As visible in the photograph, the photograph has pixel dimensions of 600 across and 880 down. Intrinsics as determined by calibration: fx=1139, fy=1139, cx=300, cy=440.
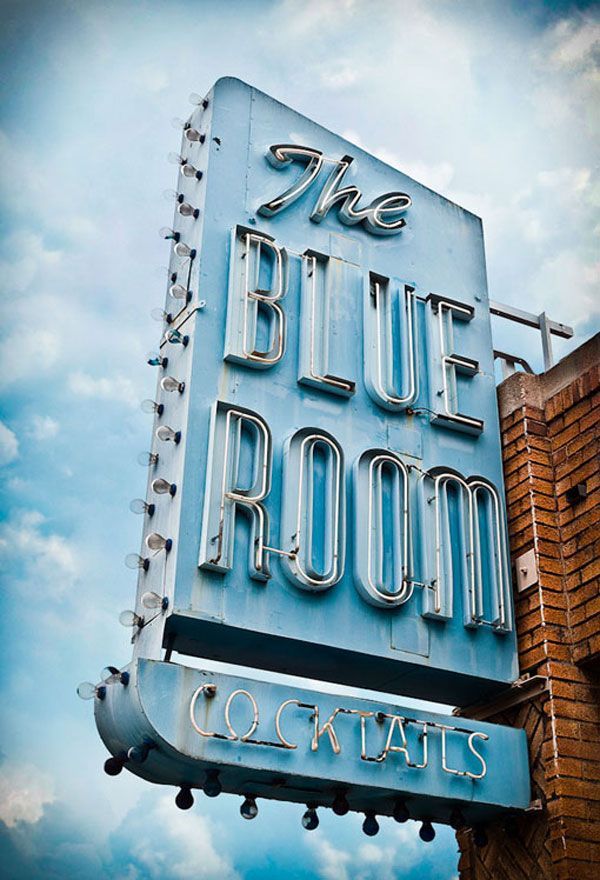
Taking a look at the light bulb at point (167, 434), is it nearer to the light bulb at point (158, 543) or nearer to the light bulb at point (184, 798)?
the light bulb at point (158, 543)

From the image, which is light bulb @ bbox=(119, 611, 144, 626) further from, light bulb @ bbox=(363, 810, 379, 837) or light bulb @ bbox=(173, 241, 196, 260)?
light bulb @ bbox=(173, 241, 196, 260)

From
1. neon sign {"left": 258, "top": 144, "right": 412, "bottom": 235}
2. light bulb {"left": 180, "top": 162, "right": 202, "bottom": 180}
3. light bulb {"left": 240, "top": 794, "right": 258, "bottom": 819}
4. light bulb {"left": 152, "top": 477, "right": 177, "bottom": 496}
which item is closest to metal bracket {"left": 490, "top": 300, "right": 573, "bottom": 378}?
neon sign {"left": 258, "top": 144, "right": 412, "bottom": 235}

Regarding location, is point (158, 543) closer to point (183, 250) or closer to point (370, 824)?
point (370, 824)

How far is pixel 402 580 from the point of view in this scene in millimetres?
10328

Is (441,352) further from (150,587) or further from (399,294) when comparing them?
(150,587)

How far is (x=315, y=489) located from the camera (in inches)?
408

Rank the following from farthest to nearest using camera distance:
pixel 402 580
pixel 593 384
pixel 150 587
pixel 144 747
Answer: pixel 593 384 → pixel 402 580 → pixel 150 587 → pixel 144 747

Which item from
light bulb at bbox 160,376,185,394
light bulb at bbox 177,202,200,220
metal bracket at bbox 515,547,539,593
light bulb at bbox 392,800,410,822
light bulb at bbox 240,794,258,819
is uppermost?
light bulb at bbox 177,202,200,220

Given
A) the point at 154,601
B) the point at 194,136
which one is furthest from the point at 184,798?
the point at 194,136

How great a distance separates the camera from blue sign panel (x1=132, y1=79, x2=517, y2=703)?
963 cm

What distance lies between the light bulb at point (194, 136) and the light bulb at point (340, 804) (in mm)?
6714

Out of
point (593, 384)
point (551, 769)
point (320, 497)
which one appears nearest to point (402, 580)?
point (320, 497)

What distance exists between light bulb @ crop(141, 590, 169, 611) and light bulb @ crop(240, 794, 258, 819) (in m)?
1.68

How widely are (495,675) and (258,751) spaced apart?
271cm
